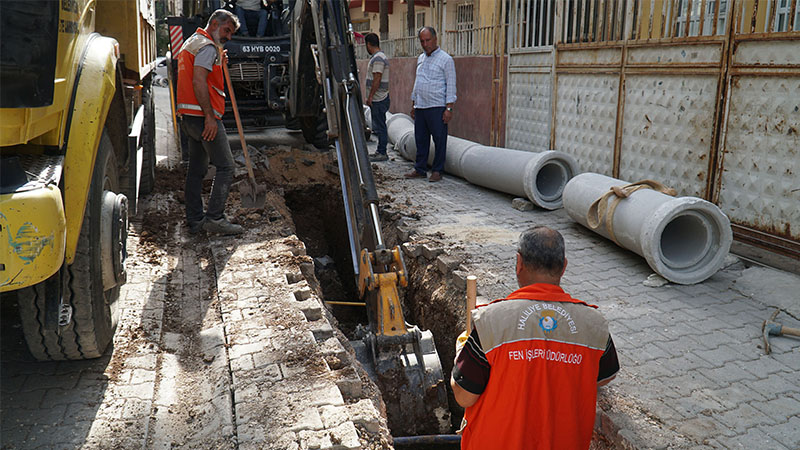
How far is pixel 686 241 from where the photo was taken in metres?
5.77

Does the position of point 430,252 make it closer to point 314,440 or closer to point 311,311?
point 311,311

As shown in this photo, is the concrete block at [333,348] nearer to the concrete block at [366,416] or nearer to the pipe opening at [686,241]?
the concrete block at [366,416]

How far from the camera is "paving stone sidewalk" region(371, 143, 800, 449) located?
3395 millimetres

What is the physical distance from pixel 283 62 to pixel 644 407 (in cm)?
800

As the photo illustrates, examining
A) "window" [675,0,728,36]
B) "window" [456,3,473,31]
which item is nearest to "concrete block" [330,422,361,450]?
"window" [675,0,728,36]

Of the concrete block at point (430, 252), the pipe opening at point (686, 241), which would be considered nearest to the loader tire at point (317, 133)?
the concrete block at point (430, 252)

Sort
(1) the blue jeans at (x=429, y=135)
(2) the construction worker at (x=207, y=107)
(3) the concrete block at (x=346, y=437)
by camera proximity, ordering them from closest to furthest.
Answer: (3) the concrete block at (x=346, y=437), (2) the construction worker at (x=207, y=107), (1) the blue jeans at (x=429, y=135)

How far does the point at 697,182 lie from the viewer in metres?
6.54

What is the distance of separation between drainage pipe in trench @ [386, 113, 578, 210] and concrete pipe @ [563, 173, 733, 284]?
1.58 meters

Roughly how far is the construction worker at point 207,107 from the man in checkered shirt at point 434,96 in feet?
12.2

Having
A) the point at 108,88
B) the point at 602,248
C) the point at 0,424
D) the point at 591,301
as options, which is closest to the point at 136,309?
the point at 0,424

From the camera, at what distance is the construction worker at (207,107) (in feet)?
19.4

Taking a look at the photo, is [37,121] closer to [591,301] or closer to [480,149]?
Result: [591,301]

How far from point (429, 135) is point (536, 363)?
25.7 feet
